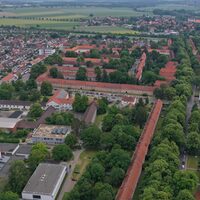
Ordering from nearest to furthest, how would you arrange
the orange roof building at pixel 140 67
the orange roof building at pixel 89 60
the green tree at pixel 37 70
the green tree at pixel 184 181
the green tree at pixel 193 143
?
the green tree at pixel 184 181, the green tree at pixel 193 143, the green tree at pixel 37 70, the orange roof building at pixel 140 67, the orange roof building at pixel 89 60

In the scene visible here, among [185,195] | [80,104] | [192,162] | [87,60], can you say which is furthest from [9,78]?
[185,195]

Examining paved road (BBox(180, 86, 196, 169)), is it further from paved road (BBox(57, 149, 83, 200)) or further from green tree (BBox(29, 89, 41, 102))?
green tree (BBox(29, 89, 41, 102))

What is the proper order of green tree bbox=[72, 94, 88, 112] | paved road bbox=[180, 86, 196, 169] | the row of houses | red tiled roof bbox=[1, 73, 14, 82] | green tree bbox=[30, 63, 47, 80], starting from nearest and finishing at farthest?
paved road bbox=[180, 86, 196, 169], green tree bbox=[72, 94, 88, 112], red tiled roof bbox=[1, 73, 14, 82], green tree bbox=[30, 63, 47, 80], the row of houses

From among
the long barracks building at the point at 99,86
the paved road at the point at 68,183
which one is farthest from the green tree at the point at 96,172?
the long barracks building at the point at 99,86

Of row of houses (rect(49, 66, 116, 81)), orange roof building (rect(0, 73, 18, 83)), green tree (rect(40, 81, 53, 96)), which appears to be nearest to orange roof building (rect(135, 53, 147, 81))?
row of houses (rect(49, 66, 116, 81))

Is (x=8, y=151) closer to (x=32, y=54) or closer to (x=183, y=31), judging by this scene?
(x=32, y=54)

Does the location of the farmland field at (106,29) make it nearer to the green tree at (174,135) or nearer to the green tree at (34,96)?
the green tree at (34,96)
